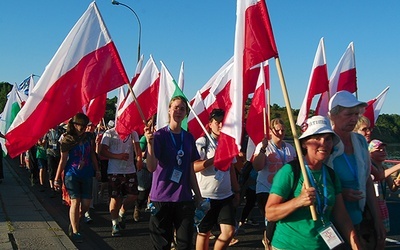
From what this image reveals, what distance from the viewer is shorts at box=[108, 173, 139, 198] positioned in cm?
737

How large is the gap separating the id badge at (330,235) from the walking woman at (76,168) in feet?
13.7

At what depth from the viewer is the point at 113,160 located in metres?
7.47

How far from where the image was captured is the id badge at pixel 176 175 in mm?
4668

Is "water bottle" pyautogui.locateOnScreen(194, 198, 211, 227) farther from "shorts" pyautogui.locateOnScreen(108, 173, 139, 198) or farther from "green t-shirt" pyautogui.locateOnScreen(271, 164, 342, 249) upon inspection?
"shorts" pyautogui.locateOnScreen(108, 173, 139, 198)

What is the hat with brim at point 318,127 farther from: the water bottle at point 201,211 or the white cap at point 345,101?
the water bottle at point 201,211

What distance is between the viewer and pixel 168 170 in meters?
4.66

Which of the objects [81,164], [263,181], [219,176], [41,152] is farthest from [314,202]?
[41,152]

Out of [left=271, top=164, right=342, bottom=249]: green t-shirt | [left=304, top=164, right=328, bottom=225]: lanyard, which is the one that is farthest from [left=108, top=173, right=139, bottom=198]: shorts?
[left=304, top=164, right=328, bottom=225]: lanyard

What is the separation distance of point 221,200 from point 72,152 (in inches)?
97.4

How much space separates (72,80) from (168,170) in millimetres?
1359

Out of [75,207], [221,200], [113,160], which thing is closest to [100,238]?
[75,207]

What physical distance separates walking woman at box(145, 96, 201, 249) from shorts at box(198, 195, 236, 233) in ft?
1.76

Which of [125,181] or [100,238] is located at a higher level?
[125,181]

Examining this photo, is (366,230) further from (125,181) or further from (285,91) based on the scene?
(125,181)
